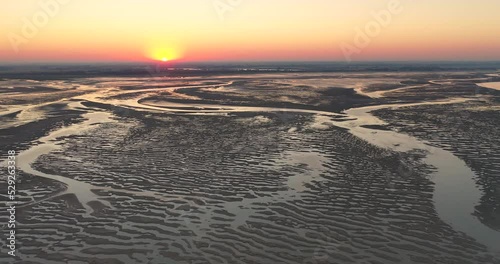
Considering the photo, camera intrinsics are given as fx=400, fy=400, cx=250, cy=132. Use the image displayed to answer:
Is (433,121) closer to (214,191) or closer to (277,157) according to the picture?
(277,157)

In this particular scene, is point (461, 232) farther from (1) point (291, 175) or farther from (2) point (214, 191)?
(2) point (214, 191)

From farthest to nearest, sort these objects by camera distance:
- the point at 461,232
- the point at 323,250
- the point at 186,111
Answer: the point at 186,111
the point at 461,232
the point at 323,250

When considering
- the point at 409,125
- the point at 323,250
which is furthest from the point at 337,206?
the point at 409,125

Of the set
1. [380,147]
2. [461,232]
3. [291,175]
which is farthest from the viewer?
[380,147]

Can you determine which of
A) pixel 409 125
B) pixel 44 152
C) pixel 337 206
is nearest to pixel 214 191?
pixel 337 206

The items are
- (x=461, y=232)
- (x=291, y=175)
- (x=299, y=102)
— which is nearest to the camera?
(x=461, y=232)

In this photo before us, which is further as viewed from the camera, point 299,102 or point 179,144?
point 299,102

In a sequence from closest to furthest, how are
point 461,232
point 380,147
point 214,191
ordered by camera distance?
point 461,232
point 214,191
point 380,147

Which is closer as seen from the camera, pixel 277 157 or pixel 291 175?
pixel 291 175
